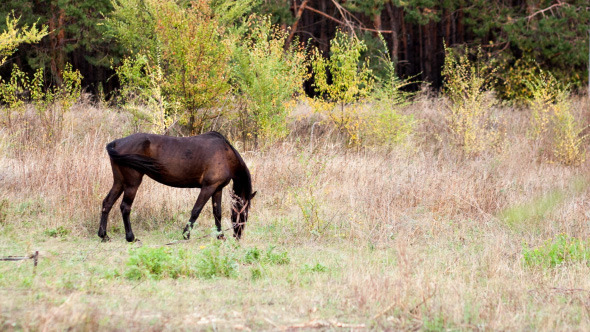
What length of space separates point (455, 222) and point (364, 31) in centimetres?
2056

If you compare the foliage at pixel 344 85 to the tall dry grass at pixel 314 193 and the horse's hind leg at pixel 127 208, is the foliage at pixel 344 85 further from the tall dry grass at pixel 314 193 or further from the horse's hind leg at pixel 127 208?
the horse's hind leg at pixel 127 208

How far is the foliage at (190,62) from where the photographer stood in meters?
14.6

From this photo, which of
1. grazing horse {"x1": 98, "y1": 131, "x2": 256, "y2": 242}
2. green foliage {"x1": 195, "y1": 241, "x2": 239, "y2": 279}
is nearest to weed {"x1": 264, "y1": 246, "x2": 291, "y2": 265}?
green foliage {"x1": 195, "y1": 241, "x2": 239, "y2": 279}

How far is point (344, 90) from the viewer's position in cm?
1695

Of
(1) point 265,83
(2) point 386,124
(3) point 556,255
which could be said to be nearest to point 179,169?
(3) point 556,255

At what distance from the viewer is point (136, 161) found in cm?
768

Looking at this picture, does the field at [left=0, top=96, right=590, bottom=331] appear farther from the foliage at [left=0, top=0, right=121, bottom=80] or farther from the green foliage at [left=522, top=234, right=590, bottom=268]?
the foliage at [left=0, top=0, right=121, bottom=80]

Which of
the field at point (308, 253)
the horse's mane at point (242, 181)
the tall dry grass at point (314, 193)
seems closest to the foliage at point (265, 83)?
the tall dry grass at point (314, 193)

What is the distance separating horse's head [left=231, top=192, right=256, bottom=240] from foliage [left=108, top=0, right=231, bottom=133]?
6601 millimetres

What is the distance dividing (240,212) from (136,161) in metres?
1.44

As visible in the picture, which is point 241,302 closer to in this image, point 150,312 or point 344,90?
point 150,312

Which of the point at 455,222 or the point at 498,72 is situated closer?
the point at 455,222

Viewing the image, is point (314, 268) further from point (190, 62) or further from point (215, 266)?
point (190, 62)

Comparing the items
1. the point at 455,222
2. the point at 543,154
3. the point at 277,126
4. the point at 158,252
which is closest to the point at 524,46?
the point at 543,154
